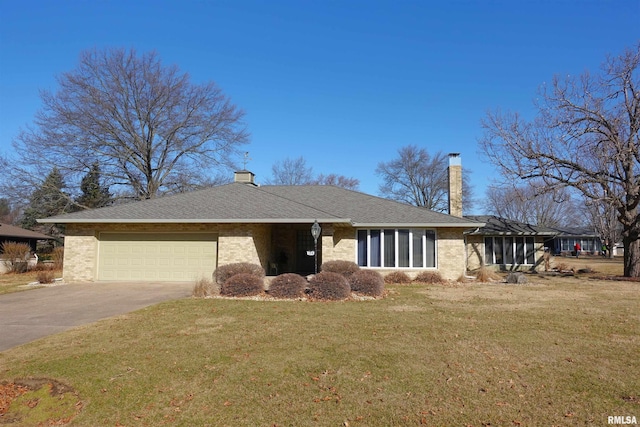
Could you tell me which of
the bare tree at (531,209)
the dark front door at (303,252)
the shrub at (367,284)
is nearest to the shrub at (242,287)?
the shrub at (367,284)

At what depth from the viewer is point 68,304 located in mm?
10805

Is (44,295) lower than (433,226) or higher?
lower

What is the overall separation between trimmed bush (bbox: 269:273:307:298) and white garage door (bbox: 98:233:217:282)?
4997 mm

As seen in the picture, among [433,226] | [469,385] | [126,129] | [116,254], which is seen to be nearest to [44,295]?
[116,254]

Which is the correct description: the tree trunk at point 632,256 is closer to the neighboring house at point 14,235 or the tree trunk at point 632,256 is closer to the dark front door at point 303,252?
the dark front door at point 303,252

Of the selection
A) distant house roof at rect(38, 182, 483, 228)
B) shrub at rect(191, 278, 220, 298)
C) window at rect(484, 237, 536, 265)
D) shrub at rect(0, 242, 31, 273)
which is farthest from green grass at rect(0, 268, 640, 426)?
shrub at rect(0, 242, 31, 273)

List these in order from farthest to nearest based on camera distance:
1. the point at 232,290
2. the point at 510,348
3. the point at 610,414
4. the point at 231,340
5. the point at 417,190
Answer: the point at 417,190, the point at 232,290, the point at 231,340, the point at 510,348, the point at 610,414

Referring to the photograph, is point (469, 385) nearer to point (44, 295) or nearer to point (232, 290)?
point (232, 290)

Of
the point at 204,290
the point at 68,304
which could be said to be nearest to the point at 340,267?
the point at 204,290

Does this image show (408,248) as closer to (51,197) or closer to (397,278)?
(397,278)

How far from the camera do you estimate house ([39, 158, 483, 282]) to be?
1534cm

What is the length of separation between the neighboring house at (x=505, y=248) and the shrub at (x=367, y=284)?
14.5 m

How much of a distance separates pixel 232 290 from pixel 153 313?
282 centimetres

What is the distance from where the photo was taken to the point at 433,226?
16.3m
